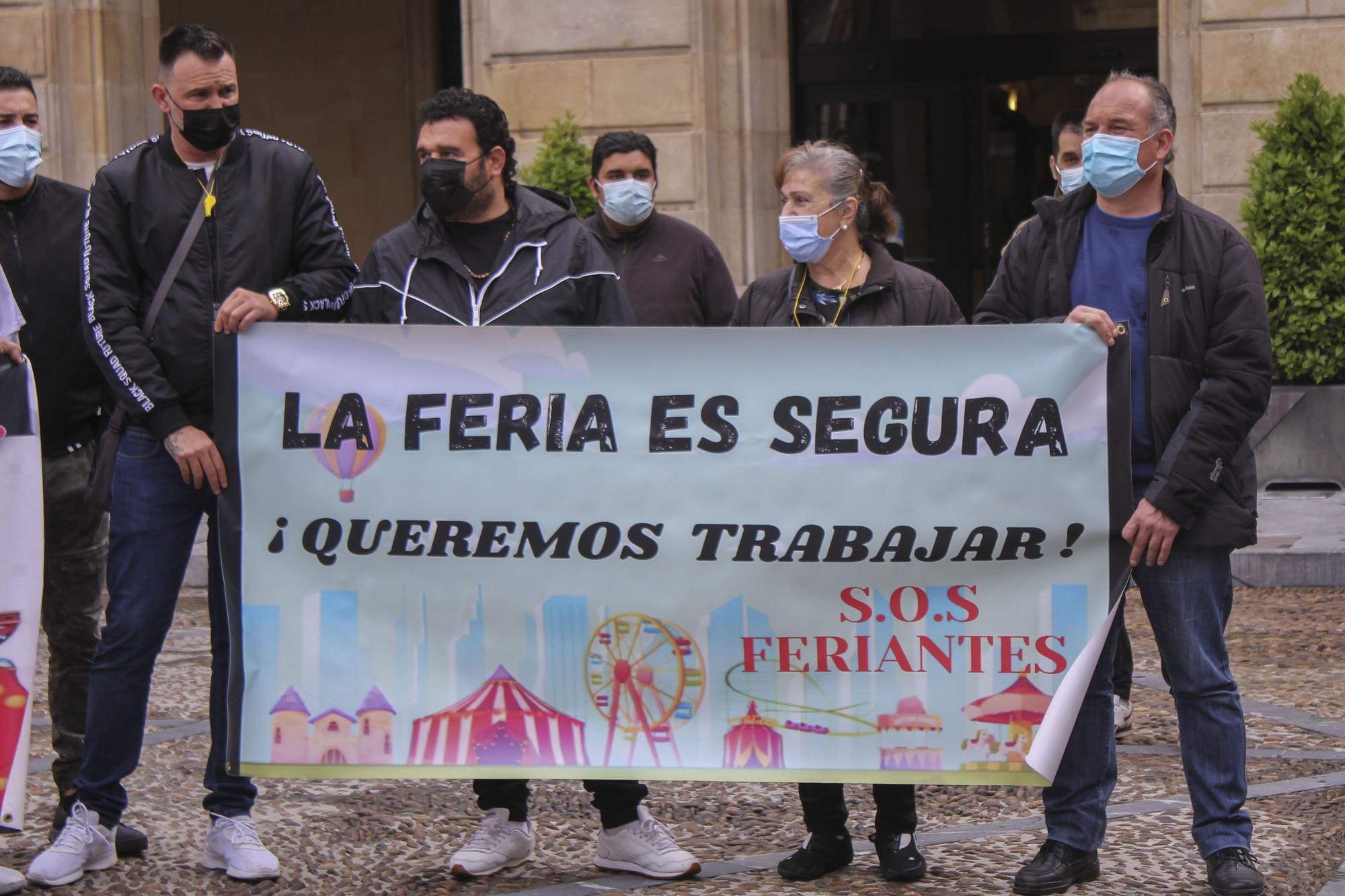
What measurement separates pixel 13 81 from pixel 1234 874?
3.86 meters

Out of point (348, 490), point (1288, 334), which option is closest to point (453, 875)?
point (348, 490)

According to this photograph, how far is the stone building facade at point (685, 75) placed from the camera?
1185 cm

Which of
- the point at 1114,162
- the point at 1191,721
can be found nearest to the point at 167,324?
the point at 1114,162

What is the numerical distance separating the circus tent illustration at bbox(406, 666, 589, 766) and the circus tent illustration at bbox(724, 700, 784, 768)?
0.36 meters

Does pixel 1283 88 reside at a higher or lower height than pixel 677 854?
higher

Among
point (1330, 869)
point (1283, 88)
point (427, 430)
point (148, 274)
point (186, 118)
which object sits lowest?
point (1330, 869)

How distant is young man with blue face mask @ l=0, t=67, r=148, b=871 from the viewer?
5.08 metres

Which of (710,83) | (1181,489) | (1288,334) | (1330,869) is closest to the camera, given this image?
(1181,489)

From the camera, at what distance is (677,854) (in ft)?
15.4

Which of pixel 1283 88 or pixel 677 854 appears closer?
pixel 677 854

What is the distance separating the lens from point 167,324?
15.4 feet

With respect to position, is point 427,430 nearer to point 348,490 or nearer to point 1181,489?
point 348,490

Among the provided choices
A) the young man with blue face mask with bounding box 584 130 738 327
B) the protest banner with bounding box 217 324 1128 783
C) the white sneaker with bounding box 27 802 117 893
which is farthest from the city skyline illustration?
the young man with blue face mask with bounding box 584 130 738 327

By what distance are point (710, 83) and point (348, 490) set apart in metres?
8.47
